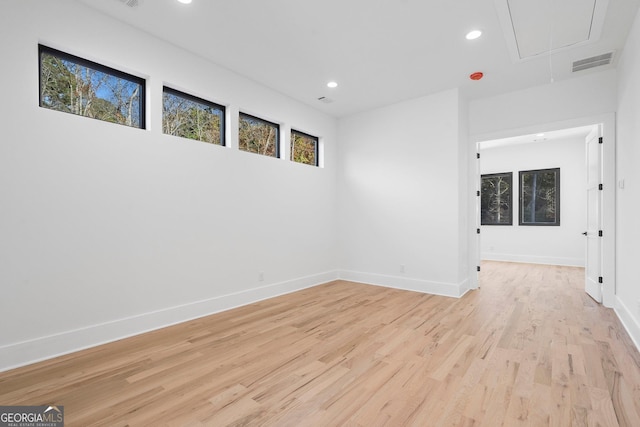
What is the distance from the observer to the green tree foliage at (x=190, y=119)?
346cm

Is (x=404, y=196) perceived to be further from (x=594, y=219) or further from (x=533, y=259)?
(x=533, y=259)

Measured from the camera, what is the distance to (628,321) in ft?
10.0

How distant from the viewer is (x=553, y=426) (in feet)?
5.49

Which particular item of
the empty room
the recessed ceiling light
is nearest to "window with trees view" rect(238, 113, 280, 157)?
the empty room

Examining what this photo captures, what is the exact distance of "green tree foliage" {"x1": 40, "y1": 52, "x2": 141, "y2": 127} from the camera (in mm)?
2688

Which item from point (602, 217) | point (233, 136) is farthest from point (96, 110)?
point (602, 217)

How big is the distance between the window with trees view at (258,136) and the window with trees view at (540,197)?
6707 mm

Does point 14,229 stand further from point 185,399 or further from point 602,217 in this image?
point 602,217

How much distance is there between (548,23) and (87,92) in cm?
441

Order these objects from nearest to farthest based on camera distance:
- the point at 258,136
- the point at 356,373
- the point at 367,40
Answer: the point at 356,373
the point at 367,40
the point at 258,136

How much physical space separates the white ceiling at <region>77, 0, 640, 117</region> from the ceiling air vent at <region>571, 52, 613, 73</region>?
0.09 m

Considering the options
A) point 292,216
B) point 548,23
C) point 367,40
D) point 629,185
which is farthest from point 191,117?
point 629,185

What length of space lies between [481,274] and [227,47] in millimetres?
6034

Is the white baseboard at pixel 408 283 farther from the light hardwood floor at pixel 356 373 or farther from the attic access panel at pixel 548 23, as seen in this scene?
the attic access panel at pixel 548 23
